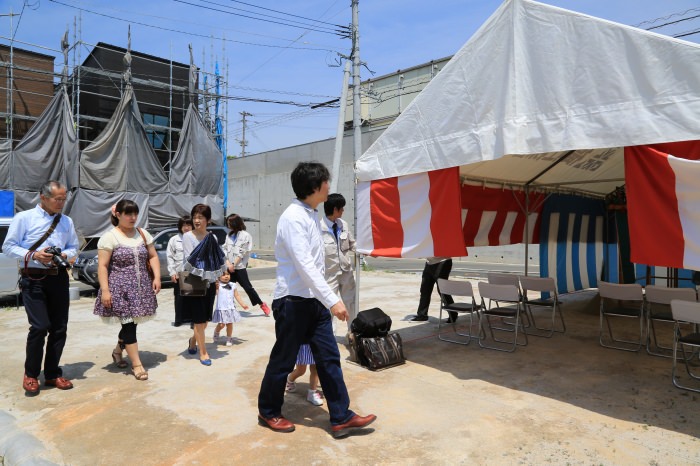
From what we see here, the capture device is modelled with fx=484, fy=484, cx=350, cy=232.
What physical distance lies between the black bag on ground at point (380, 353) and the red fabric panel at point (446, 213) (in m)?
1.09

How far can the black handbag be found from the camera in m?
5.09

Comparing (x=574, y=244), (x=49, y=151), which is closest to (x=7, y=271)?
(x=49, y=151)

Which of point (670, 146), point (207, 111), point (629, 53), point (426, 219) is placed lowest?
point (426, 219)

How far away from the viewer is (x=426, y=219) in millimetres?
5301

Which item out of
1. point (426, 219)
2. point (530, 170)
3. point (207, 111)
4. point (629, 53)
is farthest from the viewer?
point (207, 111)

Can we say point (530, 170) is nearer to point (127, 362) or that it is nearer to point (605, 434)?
point (605, 434)

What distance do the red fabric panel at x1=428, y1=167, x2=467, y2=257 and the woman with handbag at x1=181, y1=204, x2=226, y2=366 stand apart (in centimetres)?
238

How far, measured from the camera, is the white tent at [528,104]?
3547mm

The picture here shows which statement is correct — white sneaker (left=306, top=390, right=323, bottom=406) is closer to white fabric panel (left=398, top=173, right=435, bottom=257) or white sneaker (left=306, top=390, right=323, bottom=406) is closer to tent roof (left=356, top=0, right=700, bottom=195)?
white fabric panel (left=398, top=173, right=435, bottom=257)

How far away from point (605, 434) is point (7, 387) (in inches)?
201

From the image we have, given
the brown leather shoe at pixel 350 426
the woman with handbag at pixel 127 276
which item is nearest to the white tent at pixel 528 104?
the brown leather shoe at pixel 350 426

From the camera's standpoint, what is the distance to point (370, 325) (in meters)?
5.17

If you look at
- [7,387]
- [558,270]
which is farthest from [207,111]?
[7,387]

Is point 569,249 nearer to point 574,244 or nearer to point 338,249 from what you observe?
point 574,244
